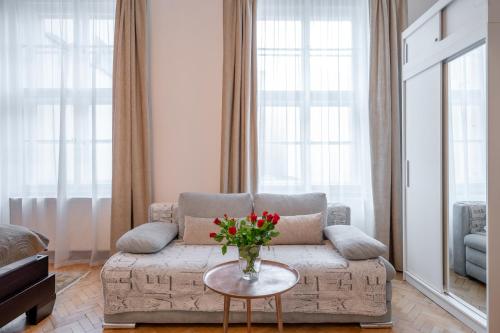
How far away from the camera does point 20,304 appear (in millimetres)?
1958

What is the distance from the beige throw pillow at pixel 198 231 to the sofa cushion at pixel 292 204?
457 mm

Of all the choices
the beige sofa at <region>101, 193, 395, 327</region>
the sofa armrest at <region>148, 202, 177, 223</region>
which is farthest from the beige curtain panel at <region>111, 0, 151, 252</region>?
the beige sofa at <region>101, 193, 395, 327</region>

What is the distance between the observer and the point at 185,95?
10.9ft

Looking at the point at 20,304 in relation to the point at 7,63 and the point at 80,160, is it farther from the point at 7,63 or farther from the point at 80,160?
the point at 7,63

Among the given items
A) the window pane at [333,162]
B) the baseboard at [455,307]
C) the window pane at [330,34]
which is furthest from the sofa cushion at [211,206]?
the window pane at [330,34]

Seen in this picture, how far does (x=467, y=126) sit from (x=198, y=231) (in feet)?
7.06

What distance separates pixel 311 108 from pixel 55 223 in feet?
10.2

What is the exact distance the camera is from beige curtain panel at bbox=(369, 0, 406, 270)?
10.3 ft

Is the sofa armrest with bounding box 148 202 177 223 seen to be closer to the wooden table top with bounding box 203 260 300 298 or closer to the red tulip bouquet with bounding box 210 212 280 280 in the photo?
the wooden table top with bounding box 203 260 300 298

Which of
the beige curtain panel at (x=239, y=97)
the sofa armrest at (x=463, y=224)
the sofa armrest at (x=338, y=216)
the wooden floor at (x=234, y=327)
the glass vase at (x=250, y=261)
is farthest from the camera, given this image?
the beige curtain panel at (x=239, y=97)

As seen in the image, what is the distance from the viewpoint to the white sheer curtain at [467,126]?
1.95 m

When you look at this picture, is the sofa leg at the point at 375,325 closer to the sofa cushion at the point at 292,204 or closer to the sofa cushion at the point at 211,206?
the sofa cushion at the point at 292,204

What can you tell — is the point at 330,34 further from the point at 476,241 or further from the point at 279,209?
the point at 476,241

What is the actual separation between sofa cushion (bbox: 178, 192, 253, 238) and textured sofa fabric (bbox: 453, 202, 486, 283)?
161 cm
